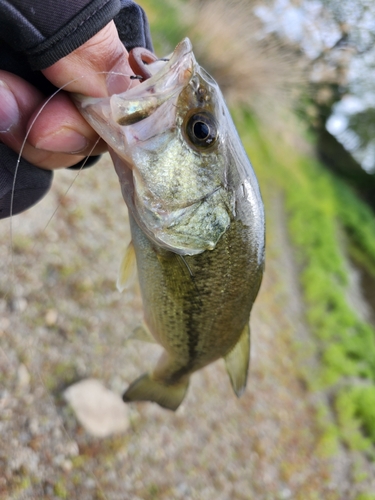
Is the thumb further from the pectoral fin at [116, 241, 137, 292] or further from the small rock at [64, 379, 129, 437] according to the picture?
the small rock at [64, 379, 129, 437]

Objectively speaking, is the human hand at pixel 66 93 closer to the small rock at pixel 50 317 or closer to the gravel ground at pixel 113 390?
the gravel ground at pixel 113 390

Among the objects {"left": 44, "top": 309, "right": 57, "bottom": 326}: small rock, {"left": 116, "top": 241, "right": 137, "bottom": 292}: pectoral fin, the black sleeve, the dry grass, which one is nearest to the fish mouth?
the black sleeve

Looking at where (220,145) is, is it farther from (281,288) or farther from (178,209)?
(281,288)

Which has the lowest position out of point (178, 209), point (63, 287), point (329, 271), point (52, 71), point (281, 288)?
point (329, 271)

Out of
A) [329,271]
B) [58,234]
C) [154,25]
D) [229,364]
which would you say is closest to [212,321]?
[229,364]

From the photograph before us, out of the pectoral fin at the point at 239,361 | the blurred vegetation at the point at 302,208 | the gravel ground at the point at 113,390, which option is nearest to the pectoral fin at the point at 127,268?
the pectoral fin at the point at 239,361

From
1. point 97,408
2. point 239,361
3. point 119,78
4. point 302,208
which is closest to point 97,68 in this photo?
point 119,78
